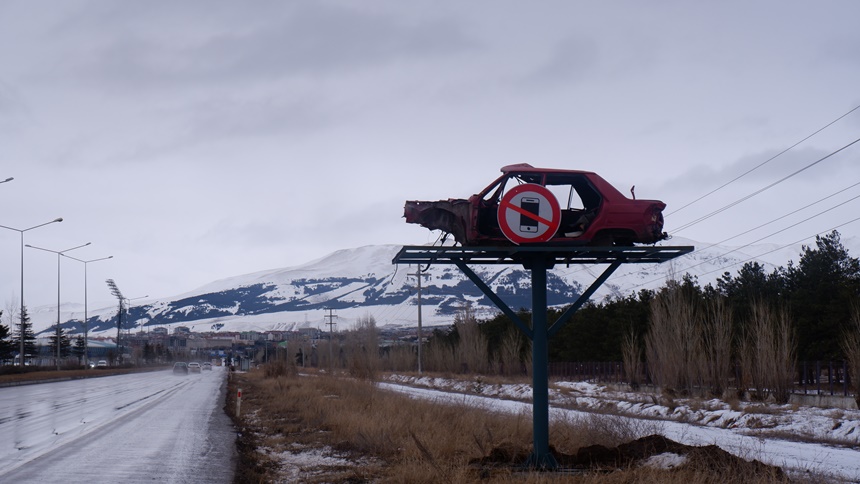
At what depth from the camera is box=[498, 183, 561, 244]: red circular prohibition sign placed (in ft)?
42.1

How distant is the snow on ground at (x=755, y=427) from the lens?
→ 17359 mm

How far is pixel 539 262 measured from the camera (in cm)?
1331

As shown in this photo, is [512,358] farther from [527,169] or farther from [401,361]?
[527,169]

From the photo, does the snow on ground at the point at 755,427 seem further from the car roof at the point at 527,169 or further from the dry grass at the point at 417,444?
the car roof at the point at 527,169

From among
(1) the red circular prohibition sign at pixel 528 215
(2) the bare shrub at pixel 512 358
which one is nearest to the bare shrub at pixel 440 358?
(2) the bare shrub at pixel 512 358

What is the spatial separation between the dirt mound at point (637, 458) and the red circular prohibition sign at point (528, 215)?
11.8ft

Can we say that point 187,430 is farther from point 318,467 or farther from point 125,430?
point 318,467

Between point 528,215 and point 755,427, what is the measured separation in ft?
55.6

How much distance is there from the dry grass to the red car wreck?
11.6ft

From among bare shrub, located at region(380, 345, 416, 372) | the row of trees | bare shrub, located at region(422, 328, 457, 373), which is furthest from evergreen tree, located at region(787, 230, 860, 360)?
the row of trees

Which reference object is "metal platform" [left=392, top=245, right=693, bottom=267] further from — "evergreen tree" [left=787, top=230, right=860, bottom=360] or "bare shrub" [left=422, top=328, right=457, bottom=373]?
"bare shrub" [left=422, top=328, right=457, bottom=373]

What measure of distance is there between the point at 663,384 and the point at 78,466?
102 ft

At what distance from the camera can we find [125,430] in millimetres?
22141

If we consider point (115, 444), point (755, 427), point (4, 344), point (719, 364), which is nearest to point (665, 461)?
point (115, 444)
